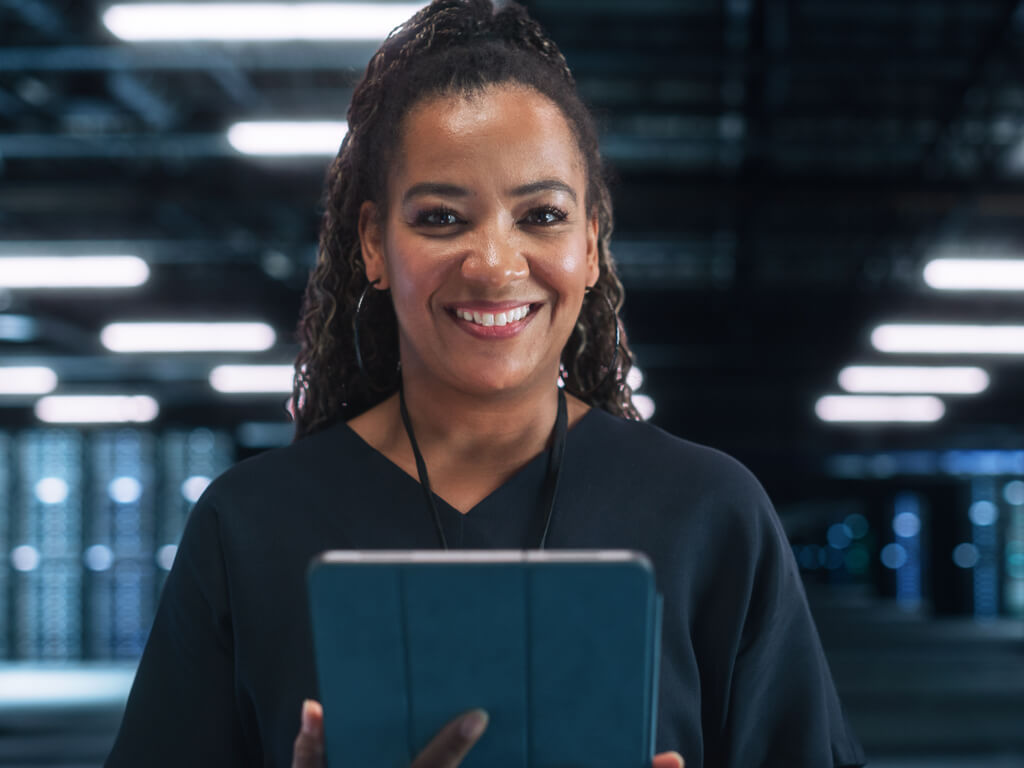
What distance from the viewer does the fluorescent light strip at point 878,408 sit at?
14266 mm

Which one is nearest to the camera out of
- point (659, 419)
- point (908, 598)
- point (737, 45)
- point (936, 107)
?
point (737, 45)

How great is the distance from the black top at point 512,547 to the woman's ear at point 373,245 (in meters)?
0.25

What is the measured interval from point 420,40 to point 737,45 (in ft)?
20.6

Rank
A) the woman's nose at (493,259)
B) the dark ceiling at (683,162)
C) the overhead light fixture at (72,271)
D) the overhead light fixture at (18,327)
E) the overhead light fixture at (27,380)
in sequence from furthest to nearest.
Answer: the overhead light fixture at (27,380), the overhead light fixture at (18,327), the overhead light fixture at (72,271), the dark ceiling at (683,162), the woman's nose at (493,259)

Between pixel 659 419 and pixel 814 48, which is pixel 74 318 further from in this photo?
pixel 659 419

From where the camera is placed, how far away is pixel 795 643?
1184 mm

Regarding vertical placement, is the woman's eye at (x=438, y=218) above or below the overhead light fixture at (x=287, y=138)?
below

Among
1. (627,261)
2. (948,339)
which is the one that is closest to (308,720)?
(948,339)

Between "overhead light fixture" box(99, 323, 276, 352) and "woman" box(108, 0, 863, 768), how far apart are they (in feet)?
26.1

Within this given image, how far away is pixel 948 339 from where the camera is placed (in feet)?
30.6

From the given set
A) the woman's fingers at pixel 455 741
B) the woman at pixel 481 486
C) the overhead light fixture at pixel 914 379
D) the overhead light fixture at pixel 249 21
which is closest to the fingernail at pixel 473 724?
the woman's fingers at pixel 455 741

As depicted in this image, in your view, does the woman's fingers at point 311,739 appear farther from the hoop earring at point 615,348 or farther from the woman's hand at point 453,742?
the hoop earring at point 615,348

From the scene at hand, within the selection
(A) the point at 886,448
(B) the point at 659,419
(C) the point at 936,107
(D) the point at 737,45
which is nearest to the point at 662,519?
(D) the point at 737,45

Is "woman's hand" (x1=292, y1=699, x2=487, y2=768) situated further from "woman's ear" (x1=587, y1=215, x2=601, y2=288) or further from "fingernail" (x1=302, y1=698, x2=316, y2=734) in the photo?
"woman's ear" (x1=587, y1=215, x2=601, y2=288)
